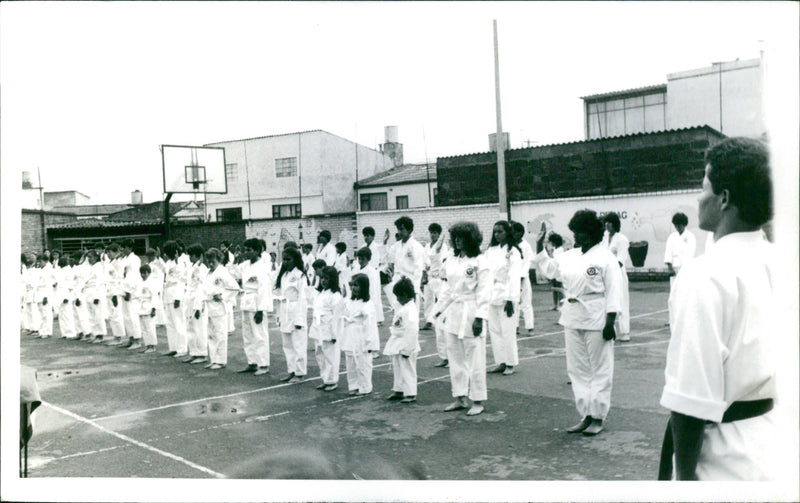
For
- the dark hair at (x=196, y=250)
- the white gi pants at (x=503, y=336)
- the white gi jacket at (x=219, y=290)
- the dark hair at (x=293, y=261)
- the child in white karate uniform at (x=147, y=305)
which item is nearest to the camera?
the white gi pants at (x=503, y=336)

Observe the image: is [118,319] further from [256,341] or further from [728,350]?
[728,350]

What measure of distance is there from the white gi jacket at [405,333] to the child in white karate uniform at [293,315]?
1.68 m

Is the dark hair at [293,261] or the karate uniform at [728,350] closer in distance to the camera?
the karate uniform at [728,350]

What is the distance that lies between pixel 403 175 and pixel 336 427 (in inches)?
739

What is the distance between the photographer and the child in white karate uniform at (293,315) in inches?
304

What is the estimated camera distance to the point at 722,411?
200 cm

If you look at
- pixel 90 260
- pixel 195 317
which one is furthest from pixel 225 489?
pixel 90 260

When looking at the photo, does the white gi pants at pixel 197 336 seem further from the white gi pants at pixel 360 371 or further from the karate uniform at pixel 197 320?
the white gi pants at pixel 360 371

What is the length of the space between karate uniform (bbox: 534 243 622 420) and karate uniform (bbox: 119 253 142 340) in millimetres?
7465

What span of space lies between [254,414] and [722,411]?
4.86 m

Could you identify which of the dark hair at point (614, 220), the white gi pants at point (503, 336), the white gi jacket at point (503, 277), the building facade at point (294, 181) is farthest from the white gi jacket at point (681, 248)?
the building facade at point (294, 181)

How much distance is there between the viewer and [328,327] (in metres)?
7.11

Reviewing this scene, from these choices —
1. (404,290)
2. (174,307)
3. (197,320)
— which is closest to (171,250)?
(174,307)

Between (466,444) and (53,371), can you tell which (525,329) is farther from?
(53,371)
